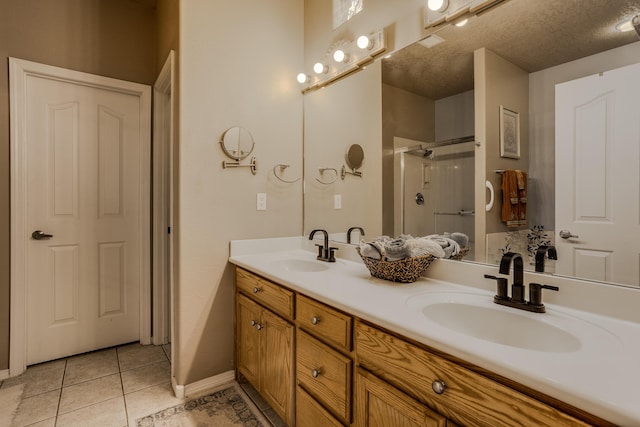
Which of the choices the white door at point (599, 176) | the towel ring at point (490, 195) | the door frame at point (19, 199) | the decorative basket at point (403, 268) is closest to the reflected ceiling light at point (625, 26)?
the white door at point (599, 176)

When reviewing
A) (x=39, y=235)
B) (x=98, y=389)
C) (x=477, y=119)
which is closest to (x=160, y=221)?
(x=39, y=235)

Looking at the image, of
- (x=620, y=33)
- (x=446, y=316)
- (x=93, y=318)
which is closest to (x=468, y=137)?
(x=620, y=33)

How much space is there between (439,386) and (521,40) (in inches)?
49.7

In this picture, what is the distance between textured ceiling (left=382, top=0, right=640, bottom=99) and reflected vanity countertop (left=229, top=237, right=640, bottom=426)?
870 millimetres

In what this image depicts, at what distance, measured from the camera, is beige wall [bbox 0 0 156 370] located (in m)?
2.08

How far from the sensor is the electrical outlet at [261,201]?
214 cm

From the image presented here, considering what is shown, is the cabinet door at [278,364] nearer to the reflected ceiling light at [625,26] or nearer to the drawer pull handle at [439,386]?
the drawer pull handle at [439,386]

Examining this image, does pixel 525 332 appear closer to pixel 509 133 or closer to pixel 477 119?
pixel 509 133

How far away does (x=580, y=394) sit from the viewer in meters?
0.57

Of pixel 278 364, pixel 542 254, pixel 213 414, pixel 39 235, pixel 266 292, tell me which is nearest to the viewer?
pixel 542 254

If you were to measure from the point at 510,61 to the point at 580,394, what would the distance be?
1.18 m

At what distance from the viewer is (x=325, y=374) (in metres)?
1.22

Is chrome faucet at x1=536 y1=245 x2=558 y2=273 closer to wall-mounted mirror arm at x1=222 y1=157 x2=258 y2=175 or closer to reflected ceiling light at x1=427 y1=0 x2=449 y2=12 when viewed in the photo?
reflected ceiling light at x1=427 y1=0 x2=449 y2=12

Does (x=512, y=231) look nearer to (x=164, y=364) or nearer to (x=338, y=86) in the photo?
(x=338, y=86)
